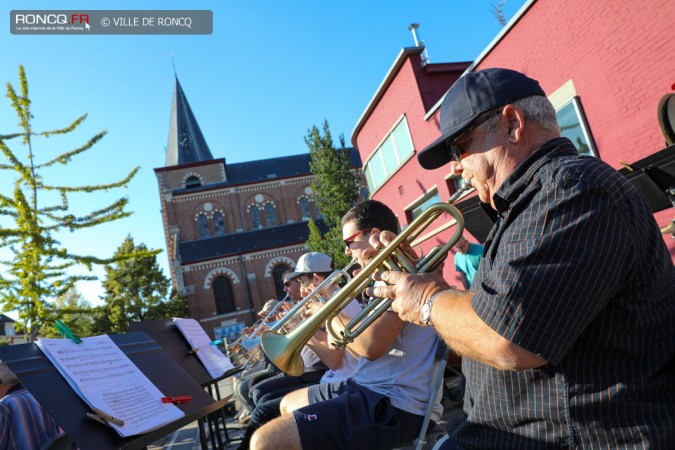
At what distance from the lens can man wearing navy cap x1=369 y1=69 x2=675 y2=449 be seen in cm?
112

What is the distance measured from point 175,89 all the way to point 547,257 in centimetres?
4954

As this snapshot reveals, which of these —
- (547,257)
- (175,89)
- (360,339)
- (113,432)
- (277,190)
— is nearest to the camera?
(547,257)

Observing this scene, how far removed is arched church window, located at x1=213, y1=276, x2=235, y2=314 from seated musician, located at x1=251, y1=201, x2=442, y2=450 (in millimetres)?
31437

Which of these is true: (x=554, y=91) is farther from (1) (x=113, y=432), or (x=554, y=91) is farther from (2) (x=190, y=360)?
(1) (x=113, y=432)

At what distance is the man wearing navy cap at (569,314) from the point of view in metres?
1.12

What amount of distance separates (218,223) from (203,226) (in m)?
1.21

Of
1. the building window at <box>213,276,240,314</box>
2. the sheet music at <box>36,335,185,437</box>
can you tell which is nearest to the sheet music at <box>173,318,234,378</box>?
the sheet music at <box>36,335,185,437</box>

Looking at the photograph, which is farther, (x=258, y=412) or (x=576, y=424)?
(x=258, y=412)

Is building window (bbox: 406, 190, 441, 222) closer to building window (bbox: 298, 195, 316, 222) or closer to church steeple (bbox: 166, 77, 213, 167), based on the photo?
building window (bbox: 298, 195, 316, 222)

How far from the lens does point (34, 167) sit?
10133 mm

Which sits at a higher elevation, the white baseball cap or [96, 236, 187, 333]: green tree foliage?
[96, 236, 187, 333]: green tree foliage

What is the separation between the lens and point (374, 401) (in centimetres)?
217

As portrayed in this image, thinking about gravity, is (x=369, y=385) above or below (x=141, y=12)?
below

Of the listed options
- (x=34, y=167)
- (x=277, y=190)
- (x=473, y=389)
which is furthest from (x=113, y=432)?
(x=277, y=190)
